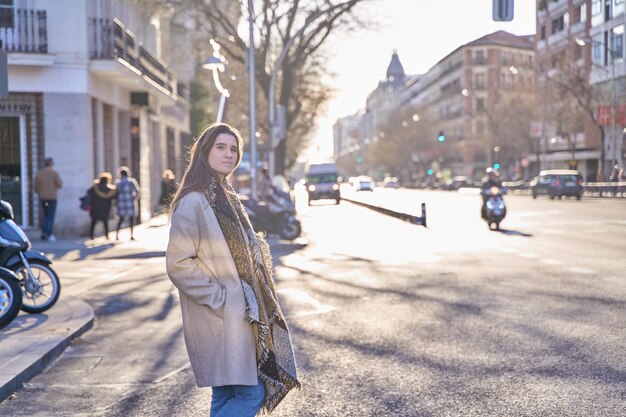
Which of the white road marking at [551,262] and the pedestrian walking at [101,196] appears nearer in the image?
the white road marking at [551,262]

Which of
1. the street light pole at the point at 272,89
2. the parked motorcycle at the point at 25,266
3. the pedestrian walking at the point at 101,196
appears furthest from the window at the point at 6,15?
the parked motorcycle at the point at 25,266

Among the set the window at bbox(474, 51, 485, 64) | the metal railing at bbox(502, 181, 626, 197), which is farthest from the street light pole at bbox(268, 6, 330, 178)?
the window at bbox(474, 51, 485, 64)

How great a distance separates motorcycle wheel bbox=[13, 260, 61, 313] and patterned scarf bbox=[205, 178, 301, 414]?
6.01m

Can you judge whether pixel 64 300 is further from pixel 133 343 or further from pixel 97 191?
pixel 97 191

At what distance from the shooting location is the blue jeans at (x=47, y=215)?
20.6 meters

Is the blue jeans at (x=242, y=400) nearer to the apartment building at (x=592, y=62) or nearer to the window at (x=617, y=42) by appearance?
the apartment building at (x=592, y=62)

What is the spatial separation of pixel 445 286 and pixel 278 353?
25.8ft

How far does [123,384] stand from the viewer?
6.46 meters

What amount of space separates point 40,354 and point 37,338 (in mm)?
806

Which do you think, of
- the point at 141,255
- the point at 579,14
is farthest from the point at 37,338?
the point at 579,14

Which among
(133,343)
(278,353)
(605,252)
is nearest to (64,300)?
(133,343)

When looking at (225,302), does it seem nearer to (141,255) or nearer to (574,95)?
(141,255)

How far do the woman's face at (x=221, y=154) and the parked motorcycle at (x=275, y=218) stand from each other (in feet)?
54.9

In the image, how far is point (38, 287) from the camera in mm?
9453
